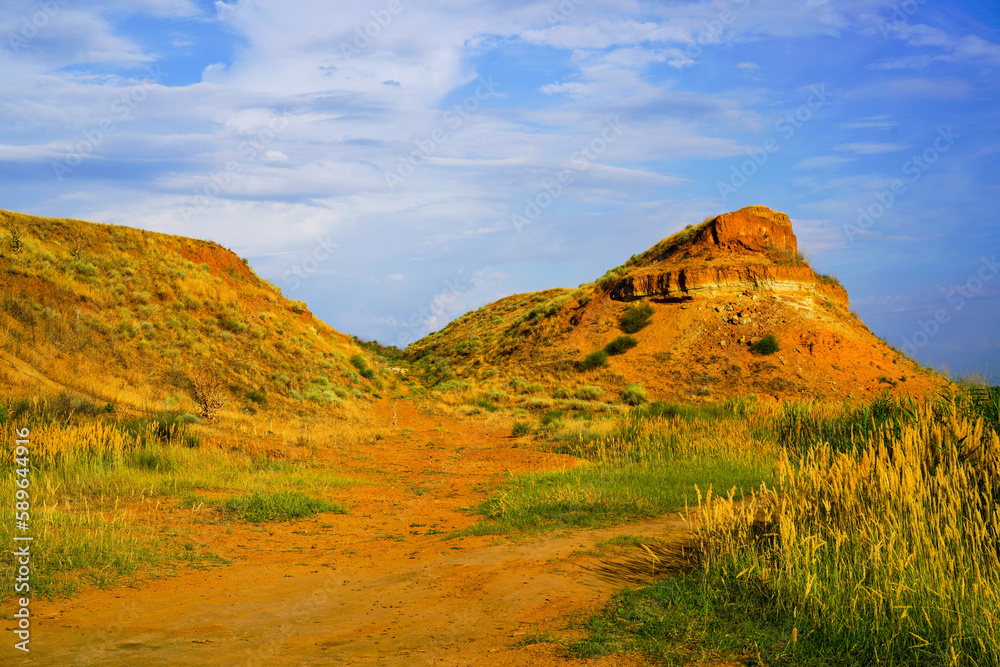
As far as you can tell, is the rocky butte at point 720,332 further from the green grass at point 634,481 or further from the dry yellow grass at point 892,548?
the dry yellow grass at point 892,548

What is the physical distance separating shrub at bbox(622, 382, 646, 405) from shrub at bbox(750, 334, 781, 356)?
5977 millimetres

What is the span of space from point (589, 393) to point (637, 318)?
704 centimetres

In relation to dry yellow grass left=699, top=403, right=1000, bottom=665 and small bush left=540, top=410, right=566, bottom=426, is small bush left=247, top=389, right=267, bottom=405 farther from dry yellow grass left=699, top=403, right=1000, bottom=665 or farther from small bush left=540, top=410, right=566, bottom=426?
dry yellow grass left=699, top=403, right=1000, bottom=665

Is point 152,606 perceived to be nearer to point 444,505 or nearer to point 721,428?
point 444,505

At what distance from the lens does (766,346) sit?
95.8 ft

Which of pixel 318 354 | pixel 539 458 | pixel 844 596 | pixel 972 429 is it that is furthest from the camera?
pixel 318 354

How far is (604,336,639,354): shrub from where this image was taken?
32.6 metres

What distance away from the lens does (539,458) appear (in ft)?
51.5

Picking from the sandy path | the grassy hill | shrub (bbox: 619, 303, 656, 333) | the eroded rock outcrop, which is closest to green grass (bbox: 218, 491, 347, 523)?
the sandy path

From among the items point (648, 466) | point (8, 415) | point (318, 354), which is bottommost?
point (648, 466)

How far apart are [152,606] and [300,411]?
669 inches

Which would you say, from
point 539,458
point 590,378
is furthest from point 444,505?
point 590,378

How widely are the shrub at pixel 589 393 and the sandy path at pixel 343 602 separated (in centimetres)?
1961

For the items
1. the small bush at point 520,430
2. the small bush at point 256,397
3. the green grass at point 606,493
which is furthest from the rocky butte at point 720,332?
the green grass at point 606,493
